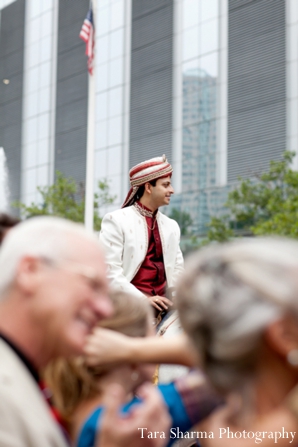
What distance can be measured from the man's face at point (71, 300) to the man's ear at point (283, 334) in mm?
507

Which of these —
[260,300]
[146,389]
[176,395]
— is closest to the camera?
[260,300]

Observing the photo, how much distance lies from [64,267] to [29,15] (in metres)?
39.0

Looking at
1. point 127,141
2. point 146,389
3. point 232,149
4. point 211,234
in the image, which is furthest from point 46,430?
point 127,141

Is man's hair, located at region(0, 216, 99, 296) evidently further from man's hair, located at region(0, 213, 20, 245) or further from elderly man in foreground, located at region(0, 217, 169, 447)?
man's hair, located at region(0, 213, 20, 245)

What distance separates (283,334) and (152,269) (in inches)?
165

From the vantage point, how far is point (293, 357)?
1.31 m

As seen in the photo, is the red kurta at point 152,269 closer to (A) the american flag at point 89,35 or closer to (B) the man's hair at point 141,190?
(B) the man's hair at point 141,190

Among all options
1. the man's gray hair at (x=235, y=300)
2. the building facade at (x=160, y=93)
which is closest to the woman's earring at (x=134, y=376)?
the man's gray hair at (x=235, y=300)

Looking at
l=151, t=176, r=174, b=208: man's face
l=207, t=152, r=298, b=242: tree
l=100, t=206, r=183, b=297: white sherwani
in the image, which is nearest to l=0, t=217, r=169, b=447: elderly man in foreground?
l=100, t=206, r=183, b=297: white sherwani

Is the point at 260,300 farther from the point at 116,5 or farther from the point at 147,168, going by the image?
the point at 116,5

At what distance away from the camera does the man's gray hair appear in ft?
4.16

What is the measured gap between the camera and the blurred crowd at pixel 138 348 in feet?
4.26

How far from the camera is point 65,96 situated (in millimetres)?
35125

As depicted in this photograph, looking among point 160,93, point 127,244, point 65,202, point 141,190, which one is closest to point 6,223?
point 127,244
